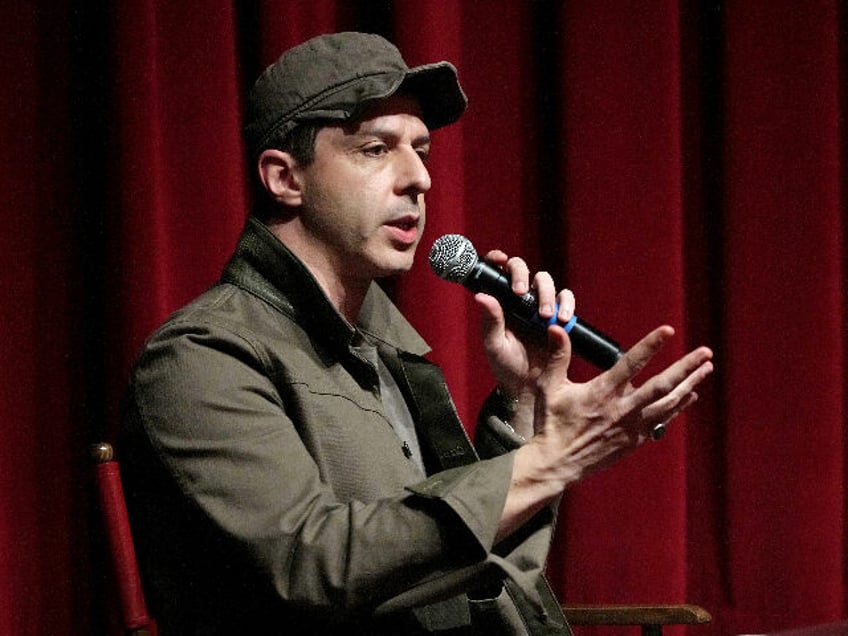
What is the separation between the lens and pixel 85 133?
183 centimetres

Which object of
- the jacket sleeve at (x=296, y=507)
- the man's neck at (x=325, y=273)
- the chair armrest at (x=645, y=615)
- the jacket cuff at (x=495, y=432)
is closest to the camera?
the jacket sleeve at (x=296, y=507)

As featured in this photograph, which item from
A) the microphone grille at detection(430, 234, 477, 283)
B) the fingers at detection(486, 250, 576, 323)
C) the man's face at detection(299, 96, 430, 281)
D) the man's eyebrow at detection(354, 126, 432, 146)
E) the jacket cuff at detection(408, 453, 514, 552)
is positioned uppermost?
the man's eyebrow at detection(354, 126, 432, 146)

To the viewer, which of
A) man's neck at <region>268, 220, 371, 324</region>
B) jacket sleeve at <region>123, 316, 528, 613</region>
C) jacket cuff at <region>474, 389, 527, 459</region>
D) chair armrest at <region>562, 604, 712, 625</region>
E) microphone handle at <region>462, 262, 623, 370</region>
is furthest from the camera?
chair armrest at <region>562, 604, 712, 625</region>

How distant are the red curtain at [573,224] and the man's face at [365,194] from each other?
435 millimetres

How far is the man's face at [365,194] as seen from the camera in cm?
142

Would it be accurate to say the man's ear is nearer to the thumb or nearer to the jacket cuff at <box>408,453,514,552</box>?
the thumb

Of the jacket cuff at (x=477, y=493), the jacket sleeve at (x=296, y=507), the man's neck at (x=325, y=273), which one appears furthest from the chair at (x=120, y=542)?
the jacket cuff at (x=477, y=493)

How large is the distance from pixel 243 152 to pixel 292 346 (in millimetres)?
665

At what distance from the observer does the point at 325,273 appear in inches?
57.2

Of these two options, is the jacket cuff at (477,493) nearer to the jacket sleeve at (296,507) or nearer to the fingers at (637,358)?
the jacket sleeve at (296,507)

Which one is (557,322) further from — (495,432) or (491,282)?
(495,432)

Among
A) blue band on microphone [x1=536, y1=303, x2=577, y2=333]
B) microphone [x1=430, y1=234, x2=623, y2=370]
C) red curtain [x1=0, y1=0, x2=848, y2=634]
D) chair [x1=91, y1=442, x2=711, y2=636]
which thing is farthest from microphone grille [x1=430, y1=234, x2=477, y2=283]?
red curtain [x1=0, y1=0, x2=848, y2=634]

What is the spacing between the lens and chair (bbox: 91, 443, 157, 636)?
4.68 ft

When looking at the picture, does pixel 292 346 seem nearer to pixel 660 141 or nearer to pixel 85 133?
pixel 85 133
